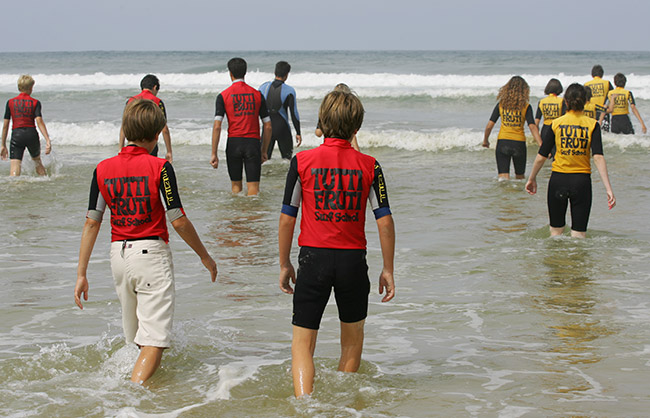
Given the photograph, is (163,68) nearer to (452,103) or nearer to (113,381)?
(452,103)

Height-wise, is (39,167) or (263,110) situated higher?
(263,110)

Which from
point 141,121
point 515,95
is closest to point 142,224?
point 141,121

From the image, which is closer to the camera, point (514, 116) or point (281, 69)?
point (514, 116)

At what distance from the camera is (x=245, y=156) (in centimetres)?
1039

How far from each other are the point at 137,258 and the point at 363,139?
16068 millimetres

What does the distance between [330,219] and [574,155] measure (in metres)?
4.29

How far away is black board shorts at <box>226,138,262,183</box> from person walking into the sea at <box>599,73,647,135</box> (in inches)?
344

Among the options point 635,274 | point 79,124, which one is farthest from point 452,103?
point 635,274

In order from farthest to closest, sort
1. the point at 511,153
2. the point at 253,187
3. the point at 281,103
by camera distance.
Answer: the point at 281,103
the point at 511,153
the point at 253,187

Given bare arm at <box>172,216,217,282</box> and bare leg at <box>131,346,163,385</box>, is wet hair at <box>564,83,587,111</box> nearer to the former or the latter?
bare arm at <box>172,216,217,282</box>

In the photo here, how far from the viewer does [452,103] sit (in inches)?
1148

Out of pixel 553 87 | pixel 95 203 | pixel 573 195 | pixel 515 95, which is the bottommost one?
pixel 573 195

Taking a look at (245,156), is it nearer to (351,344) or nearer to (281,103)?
(281,103)

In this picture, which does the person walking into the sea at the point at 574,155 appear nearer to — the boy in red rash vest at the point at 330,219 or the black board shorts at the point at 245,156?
the boy in red rash vest at the point at 330,219
